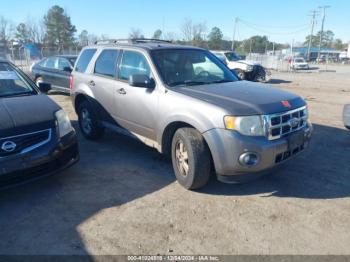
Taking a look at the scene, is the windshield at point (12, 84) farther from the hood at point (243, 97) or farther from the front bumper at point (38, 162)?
the hood at point (243, 97)

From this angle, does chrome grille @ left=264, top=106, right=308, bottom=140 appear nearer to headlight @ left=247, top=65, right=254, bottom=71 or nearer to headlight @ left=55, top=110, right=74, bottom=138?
headlight @ left=55, top=110, right=74, bottom=138

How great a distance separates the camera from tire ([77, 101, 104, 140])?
6.03 meters

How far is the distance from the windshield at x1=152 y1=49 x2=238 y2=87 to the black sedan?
154 centimetres

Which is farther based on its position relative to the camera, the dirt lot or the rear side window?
the rear side window

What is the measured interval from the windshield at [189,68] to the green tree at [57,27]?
59.9 meters

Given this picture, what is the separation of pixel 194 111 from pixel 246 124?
0.65 meters

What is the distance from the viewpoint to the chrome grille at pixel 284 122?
11.9 feet

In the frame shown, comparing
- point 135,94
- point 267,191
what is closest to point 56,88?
point 135,94

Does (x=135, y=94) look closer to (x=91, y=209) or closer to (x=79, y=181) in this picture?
(x=79, y=181)

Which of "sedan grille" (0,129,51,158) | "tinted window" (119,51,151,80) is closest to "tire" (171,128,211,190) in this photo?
"tinted window" (119,51,151,80)

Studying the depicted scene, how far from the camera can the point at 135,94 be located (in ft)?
15.7

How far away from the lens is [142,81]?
439 centimetres

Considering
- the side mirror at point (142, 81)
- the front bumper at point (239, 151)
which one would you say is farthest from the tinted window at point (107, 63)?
the front bumper at point (239, 151)

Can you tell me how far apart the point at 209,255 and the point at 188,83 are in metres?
2.40
